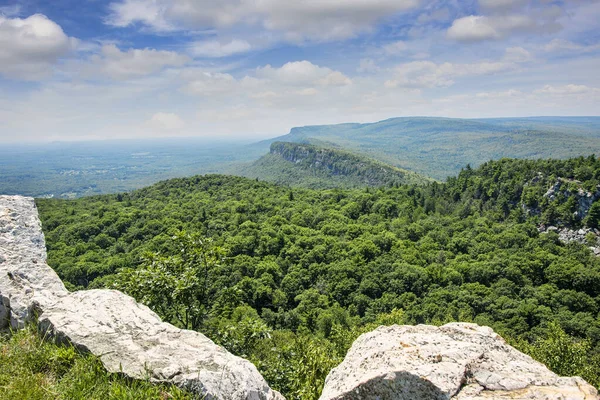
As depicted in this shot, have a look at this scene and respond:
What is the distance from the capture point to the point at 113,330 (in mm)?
6121

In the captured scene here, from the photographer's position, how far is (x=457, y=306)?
5194cm

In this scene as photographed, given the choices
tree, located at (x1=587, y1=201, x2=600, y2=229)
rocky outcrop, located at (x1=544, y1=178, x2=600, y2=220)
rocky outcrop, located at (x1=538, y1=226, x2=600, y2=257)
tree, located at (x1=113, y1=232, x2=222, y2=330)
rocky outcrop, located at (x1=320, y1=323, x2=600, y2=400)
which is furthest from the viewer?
rocky outcrop, located at (x1=544, y1=178, x2=600, y2=220)

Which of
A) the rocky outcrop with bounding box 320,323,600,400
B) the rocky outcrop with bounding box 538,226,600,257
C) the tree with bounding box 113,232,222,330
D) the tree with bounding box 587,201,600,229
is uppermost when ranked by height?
the rocky outcrop with bounding box 320,323,600,400

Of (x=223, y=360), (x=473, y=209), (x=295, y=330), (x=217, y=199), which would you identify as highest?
(x=223, y=360)

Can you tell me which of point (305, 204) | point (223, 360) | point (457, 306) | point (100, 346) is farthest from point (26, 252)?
point (305, 204)

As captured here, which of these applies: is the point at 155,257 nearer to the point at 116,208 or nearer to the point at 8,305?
the point at 8,305

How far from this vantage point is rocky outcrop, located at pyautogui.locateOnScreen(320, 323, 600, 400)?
172 inches

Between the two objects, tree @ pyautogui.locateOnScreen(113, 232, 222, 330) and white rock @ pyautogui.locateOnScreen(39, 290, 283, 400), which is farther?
tree @ pyautogui.locateOnScreen(113, 232, 222, 330)

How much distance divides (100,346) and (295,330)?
44909 mm

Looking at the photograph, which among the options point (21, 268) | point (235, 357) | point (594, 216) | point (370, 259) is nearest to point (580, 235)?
point (594, 216)

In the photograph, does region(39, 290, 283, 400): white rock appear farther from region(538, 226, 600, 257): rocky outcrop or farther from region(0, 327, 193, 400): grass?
region(538, 226, 600, 257): rocky outcrop

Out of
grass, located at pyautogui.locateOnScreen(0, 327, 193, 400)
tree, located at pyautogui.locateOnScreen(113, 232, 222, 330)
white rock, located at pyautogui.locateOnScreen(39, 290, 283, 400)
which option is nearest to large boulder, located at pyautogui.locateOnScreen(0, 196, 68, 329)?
white rock, located at pyautogui.locateOnScreen(39, 290, 283, 400)

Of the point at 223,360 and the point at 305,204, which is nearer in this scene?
the point at 223,360

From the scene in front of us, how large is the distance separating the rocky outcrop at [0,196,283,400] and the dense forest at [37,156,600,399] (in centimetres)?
1184
